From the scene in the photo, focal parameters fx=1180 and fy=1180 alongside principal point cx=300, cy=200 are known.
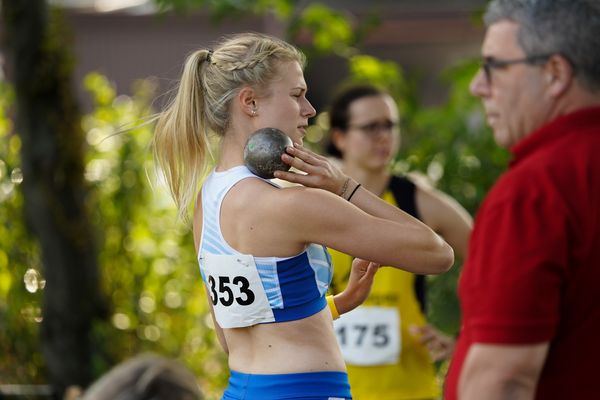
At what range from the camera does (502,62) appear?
7.23 ft

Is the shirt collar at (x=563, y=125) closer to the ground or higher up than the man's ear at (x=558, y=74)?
closer to the ground

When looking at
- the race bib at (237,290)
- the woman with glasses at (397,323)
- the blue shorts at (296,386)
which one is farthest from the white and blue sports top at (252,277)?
the woman with glasses at (397,323)

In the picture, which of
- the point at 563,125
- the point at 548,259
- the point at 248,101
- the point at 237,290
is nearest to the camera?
the point at 548,259

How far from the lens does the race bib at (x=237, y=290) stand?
292cm

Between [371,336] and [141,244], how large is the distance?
336 cm

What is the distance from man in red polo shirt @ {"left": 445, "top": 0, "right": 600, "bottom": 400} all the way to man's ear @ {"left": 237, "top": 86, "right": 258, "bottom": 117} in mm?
974

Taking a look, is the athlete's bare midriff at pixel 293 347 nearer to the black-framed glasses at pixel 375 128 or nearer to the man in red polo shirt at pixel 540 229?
the man in red polo shirt at pixel 540 229

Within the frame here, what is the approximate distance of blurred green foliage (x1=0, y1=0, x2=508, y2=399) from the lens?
7203 mm

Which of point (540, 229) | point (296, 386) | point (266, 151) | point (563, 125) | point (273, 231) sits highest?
point (563, 125)

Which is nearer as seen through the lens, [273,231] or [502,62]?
[502,62]

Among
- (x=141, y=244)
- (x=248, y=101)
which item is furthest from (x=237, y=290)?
(x=141, y=244)

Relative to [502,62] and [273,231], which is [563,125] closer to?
[502,62]

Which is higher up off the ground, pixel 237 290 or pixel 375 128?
pixel 237 290

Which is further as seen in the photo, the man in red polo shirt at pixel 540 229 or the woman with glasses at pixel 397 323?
the woman with glasses at pixel 397 323
